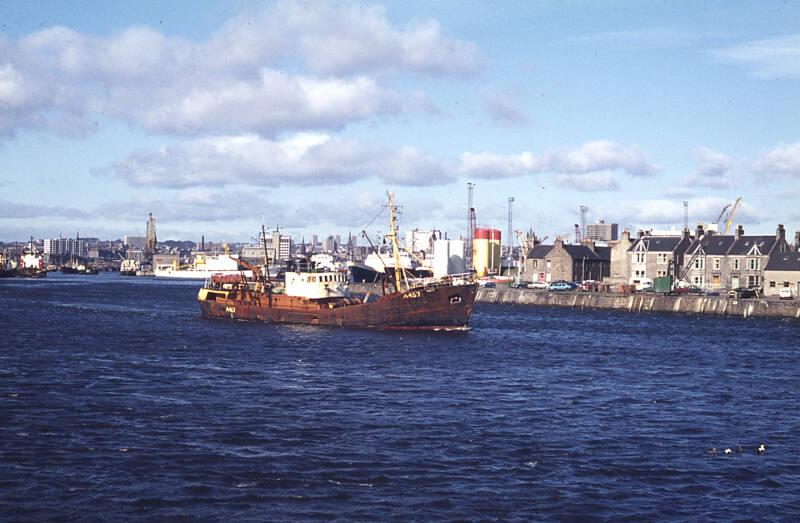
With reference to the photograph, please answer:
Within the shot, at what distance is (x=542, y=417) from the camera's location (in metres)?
37.9

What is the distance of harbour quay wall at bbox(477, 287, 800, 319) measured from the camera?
344 feet

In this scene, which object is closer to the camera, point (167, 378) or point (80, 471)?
point (80, 471)

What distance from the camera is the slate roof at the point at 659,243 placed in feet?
445

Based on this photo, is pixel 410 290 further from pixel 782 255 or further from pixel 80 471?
pixel 782 255

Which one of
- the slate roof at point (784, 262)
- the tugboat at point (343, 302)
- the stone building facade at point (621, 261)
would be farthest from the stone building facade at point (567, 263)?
the tugboat at point (343, 302)

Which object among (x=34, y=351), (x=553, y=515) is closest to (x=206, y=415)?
(x=553, y=515)

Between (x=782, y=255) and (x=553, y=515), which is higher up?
(x=782, y=255)

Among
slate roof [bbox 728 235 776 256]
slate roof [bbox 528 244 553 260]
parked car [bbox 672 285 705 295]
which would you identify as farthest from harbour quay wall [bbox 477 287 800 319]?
slate roof [bbox 528 244 553 260]

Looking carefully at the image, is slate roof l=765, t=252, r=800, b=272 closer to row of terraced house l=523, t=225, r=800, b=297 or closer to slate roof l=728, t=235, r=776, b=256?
row of terraced house l=523, t=225, r=800, b=297

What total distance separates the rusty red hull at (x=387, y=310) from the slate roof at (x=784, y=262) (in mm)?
53573

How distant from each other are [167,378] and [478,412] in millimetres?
18614

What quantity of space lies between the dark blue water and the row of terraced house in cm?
5507

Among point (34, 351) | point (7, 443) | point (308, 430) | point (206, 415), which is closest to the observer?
point (7, 443)

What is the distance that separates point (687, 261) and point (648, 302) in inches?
669
